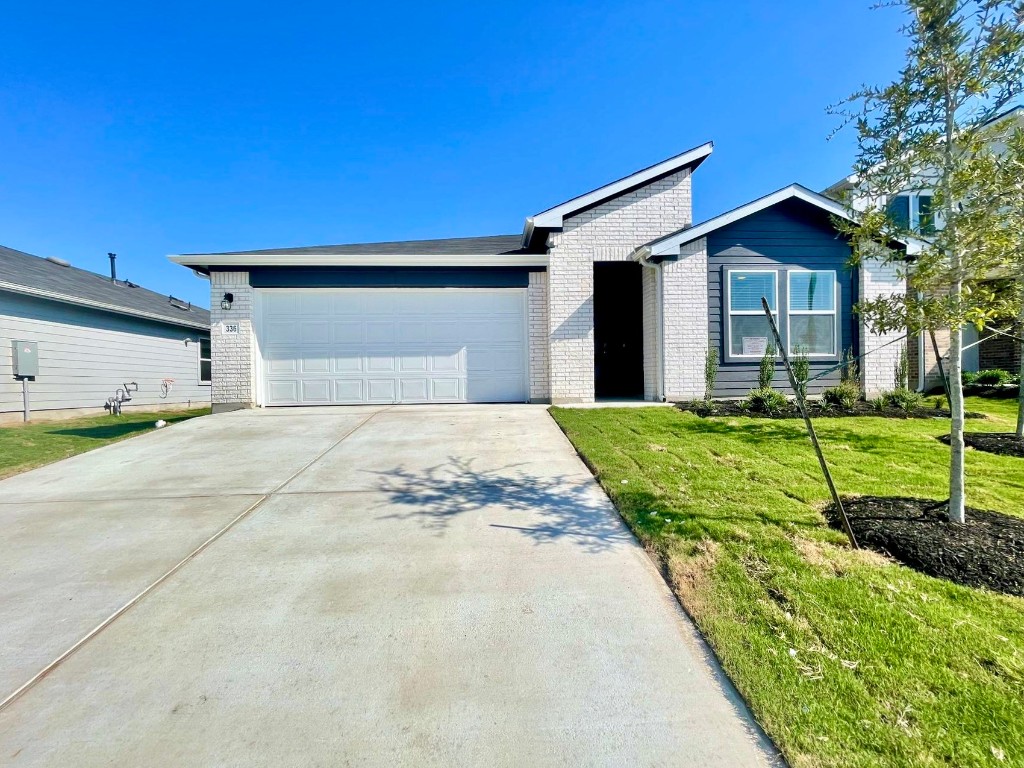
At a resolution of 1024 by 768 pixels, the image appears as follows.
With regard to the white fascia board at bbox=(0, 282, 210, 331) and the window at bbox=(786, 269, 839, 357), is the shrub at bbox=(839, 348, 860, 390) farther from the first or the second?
the white fascia board at bbox=(0, 282, 210, 331)

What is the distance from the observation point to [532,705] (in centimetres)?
179

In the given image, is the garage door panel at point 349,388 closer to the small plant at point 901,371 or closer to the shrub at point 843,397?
the shrub at point 843,397

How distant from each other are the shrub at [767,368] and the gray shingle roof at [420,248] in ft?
18.1

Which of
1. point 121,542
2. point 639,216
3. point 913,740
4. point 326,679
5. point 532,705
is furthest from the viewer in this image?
point 639,216

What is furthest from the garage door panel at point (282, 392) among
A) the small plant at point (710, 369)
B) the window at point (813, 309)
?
the window at point (813, 309)

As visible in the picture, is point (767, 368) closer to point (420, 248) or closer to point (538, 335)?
point (538, 335)

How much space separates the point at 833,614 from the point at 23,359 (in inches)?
577

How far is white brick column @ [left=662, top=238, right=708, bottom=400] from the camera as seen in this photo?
9.12 m

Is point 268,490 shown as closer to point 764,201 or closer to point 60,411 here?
point 764,201

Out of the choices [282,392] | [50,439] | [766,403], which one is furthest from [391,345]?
[766,403]

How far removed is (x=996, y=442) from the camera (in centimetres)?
543

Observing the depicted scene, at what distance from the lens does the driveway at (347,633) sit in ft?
5.41

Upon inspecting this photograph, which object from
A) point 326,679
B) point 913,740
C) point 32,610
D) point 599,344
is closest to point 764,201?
point 599,344

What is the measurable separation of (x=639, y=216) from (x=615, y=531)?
8.20 metres
